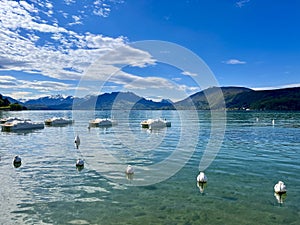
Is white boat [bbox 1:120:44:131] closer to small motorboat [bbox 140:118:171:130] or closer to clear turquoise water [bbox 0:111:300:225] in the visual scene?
small motorboat [bbox 140:118:171:130]

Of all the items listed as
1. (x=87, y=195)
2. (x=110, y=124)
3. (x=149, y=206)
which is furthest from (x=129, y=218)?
(x=110, y=124)

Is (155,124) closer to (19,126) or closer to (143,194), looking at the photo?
(19,126)

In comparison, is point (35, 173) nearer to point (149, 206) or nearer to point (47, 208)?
point (47, 208)

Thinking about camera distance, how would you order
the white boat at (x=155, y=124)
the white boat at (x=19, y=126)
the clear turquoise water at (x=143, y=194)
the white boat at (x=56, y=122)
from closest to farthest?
the clear turquoise water at (x=143, y=194)
the white boat at (x=19, y=126)
the white boat at (x=155, y=124)
the white boat at (x=56, y=122)

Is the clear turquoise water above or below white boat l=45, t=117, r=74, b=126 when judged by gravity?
below

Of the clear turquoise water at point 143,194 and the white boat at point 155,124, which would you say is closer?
the clear turquoise water at point 143,194

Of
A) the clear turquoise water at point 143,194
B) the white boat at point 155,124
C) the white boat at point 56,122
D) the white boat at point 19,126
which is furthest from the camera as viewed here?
the white boat at point 56,122

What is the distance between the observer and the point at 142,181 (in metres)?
19.8

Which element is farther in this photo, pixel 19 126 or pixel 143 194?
pixel 19 126

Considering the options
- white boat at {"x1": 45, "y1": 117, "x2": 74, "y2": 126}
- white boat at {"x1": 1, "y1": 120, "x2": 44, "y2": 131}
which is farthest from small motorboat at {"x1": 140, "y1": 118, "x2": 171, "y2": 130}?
white boat at {"x1": 45, "y1": 117, "x2": 74, "y2": 126}

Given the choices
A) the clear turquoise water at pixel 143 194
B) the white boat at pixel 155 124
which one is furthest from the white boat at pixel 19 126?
the clear turquoise water at pixel 143 194

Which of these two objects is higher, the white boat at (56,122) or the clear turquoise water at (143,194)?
the white boat at (56,122)

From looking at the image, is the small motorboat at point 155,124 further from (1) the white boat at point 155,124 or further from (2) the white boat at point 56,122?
(2) the white boat at point 56,122

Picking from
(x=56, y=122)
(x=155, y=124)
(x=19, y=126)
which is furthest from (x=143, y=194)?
(x=56, y=122)
